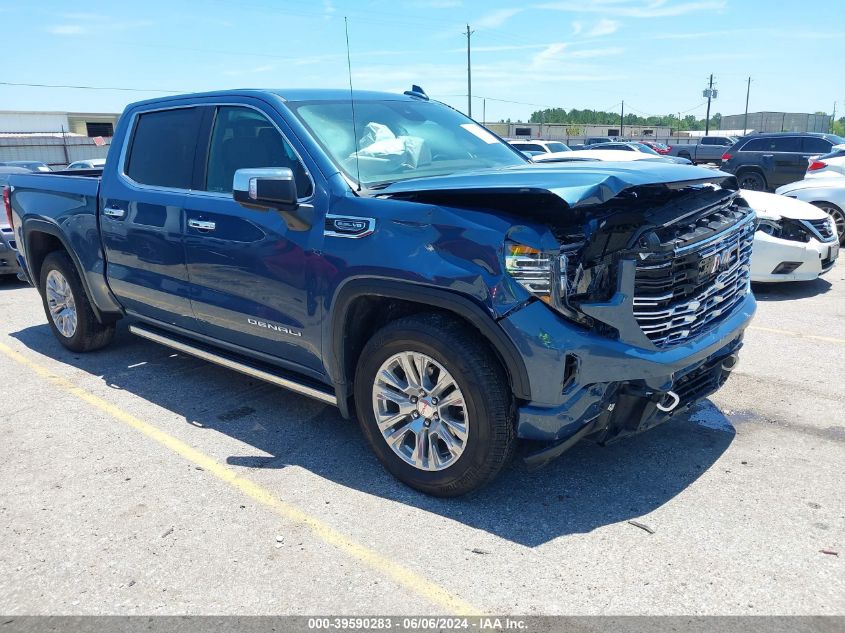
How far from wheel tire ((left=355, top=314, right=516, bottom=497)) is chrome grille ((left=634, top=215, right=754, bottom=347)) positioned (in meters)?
0.72

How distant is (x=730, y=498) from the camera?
134 inches

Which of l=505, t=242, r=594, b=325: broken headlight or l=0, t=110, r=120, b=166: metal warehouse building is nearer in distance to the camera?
l=505, t=242, r=594, b=325: broken headlight

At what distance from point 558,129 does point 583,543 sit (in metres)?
69.4

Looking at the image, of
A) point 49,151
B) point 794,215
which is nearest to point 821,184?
point 794,215

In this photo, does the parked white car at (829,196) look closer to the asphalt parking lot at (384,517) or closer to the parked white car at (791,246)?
the parked white car at (791,246)

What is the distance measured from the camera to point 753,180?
1819 cm

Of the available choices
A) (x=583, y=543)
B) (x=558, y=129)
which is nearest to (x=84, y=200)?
(x=583, y=543)

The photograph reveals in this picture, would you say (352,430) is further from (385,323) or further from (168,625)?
(168,625)

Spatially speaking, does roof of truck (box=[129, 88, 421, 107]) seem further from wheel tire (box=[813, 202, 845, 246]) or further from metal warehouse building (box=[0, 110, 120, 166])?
metal warehouse building (box=[0, 110, 120, 166])

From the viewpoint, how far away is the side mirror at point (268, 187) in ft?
11.5

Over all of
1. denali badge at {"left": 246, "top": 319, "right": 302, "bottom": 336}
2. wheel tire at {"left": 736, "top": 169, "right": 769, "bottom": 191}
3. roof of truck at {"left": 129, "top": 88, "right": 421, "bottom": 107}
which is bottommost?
wheel tire at {"left": 736, "top": 169, "right": 769, "bottom": 191}

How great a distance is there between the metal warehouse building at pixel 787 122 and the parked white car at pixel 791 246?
7726cm

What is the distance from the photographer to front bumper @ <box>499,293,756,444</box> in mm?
2941

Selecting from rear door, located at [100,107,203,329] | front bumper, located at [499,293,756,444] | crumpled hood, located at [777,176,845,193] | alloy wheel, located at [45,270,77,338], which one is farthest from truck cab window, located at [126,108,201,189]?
crumpled hood, located at [777,176,845,193]
